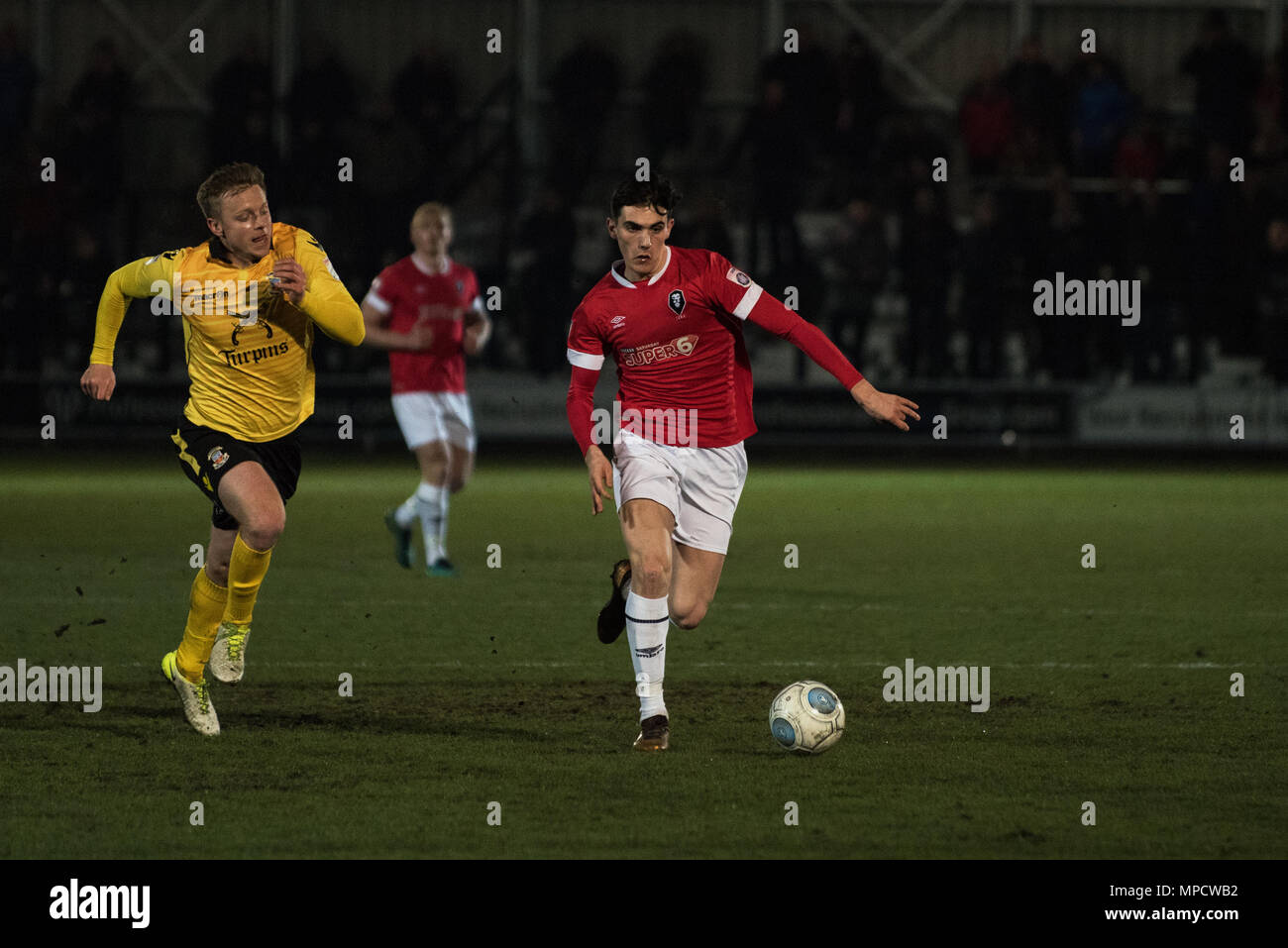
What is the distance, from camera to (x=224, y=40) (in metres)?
25.6

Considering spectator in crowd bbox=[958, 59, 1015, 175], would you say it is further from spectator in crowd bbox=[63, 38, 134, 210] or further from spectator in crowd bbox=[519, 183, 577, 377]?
spectator in crowd bbox=[63, 38, 134, 210]

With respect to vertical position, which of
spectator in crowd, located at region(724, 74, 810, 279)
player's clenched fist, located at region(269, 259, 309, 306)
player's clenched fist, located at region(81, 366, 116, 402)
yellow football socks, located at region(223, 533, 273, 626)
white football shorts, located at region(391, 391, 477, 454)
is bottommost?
yellow football socks, located at region(223, 533, 273, 626)

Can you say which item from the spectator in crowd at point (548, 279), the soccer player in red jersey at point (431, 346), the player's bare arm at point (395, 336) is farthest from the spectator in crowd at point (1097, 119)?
the player's bare arm at point (395, 336)

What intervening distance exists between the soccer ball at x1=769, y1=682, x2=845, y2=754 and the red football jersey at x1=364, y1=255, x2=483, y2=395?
20.1ft

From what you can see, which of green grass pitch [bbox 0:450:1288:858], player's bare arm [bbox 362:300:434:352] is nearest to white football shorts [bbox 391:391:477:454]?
player's bare arm [bbox 362:300:434:352]

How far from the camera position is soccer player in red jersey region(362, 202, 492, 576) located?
12.3m

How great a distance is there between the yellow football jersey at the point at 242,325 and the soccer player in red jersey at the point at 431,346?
4.61m

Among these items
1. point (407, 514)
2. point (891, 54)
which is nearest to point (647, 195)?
point (407, 514)

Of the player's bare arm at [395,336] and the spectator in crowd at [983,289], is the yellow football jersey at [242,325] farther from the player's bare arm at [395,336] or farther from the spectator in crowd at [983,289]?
the spectator in crowd at [983,289]

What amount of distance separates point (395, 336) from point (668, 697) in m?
4.85

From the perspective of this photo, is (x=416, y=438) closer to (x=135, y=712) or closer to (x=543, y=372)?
(x=135, y=712)

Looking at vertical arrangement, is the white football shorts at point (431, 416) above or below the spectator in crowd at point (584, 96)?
below

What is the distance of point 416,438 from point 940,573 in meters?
3.38

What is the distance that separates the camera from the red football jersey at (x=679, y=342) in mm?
7359
